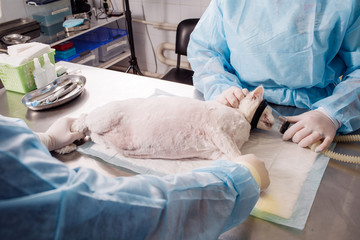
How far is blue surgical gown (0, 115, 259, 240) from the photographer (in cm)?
44

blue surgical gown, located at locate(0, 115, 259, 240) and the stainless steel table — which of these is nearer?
blue surgical gown, located at locate(0, 115, 259, 240)

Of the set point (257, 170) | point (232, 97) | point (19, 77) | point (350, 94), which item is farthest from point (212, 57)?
point (19, 77)

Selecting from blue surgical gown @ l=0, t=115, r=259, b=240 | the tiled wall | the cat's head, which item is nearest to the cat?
the cat's head

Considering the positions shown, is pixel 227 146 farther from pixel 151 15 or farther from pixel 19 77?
pixel 151 15

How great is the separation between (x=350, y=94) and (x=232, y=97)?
458mm

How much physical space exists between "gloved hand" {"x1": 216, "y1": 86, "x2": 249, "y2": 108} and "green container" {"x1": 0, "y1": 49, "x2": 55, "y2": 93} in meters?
0.99

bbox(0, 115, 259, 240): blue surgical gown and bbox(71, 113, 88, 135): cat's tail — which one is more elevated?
bbox(0, 115, 259, 240): blue surgical gown

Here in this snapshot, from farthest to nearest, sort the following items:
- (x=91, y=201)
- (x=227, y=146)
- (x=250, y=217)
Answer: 1. (x=227, y=146)
2. (x=250, y=217)
3. (x=91, y=201)

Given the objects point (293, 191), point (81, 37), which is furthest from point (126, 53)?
point (293, 191)

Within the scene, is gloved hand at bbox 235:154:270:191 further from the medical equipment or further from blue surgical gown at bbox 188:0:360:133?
blue surgical gown at bbox 188:0:360:133

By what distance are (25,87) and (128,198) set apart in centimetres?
129

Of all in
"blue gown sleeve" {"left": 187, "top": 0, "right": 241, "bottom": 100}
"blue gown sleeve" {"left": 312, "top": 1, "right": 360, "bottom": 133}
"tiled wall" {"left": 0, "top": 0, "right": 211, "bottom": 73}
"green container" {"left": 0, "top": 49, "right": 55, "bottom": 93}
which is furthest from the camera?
"tiled wall" {"left": 0, "top": 0, "right": 211, "bottom": 73}

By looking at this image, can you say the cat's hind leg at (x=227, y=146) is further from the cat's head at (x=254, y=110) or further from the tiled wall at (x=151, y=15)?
the tiled wall at (x=151, y=15)

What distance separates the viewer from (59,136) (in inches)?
45.6
